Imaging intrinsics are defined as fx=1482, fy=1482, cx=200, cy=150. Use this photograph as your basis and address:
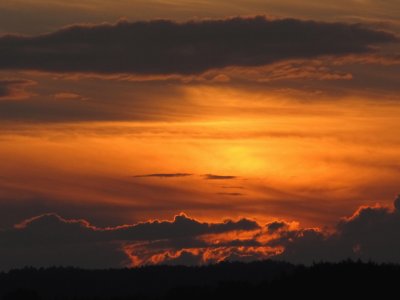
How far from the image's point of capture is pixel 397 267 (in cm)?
19988

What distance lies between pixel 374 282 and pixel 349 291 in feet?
15.3

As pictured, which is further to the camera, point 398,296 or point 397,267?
point 397,267

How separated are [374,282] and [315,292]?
326 inches

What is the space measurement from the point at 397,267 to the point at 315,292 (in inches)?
480

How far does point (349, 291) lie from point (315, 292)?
287 inches

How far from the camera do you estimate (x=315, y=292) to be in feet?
645

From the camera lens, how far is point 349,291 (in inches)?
7495

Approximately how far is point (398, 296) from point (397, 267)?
603 inches

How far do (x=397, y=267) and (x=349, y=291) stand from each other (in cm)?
1229

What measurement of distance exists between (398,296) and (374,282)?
8670 millimetres

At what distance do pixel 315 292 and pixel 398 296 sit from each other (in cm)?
1499
